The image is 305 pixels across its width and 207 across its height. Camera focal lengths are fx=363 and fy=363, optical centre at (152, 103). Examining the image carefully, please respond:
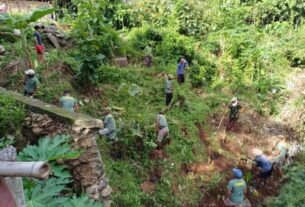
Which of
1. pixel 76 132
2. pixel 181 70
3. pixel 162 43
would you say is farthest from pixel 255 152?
pixel 76 132

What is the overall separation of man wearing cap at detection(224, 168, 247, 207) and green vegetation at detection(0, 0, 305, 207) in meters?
0.69

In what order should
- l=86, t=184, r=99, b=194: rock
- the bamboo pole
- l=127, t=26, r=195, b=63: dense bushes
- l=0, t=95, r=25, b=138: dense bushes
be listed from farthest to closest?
1. l=127, t=26, r=195, b=63: dense bushes
2. l=86, t=184, r=99, b=194: rock
3. l=0, t=95, r=25, b=138: dense bushes
4. the bamboo pole

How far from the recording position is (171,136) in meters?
8.89

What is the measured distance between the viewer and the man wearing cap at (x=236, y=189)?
6.74 meters

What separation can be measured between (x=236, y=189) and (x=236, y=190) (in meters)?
0.02

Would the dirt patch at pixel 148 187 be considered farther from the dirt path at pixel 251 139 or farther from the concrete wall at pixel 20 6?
the concrete wall at pixel 20 6

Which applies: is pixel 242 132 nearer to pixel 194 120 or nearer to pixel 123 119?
pixel 194 120

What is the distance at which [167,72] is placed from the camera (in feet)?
38.3

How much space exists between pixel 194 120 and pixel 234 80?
2.77 m

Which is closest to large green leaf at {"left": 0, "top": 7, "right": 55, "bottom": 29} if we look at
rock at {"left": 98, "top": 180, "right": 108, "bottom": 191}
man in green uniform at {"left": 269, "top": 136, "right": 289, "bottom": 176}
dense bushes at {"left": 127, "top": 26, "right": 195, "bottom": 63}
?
rock at {"left": 98, "top": 180, "right": 108, "bottom": 191}

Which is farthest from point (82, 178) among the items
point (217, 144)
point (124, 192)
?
point (217, 144)

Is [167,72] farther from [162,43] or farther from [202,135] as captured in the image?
[202,135]

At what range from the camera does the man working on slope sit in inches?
265

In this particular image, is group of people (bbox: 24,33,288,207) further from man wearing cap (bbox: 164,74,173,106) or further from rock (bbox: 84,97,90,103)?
rock (bbox: 84,97,90,103)
